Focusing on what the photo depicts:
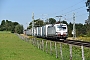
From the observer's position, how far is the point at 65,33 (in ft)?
173

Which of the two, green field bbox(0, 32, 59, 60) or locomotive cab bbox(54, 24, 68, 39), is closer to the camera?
green field bbox(0, 32, 59, 60)

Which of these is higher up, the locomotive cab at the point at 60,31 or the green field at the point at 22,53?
the locomotive cab at the point at 60,31

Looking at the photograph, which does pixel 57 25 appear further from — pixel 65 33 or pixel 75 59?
pixel 75 59

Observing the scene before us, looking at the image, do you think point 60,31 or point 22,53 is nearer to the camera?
point 22,53

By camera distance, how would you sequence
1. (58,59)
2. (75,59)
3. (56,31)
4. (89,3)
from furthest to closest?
1. (89,3)
2. (56,31)
3. (58,59)
4. (75,59)

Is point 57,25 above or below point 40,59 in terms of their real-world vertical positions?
above

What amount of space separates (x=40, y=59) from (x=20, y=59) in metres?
1.43

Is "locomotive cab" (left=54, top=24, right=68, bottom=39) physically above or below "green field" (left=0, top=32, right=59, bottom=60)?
above

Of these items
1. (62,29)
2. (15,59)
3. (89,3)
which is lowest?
(15,59)

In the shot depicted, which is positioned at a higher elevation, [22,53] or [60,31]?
[60,31]

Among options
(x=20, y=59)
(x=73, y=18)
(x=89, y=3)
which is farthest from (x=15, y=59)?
(x=89, y=3)

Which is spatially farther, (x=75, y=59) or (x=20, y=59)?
(x=20, y=59)

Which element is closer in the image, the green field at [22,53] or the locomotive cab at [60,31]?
the green field at [22,53]

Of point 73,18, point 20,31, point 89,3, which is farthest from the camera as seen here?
point 20,31
